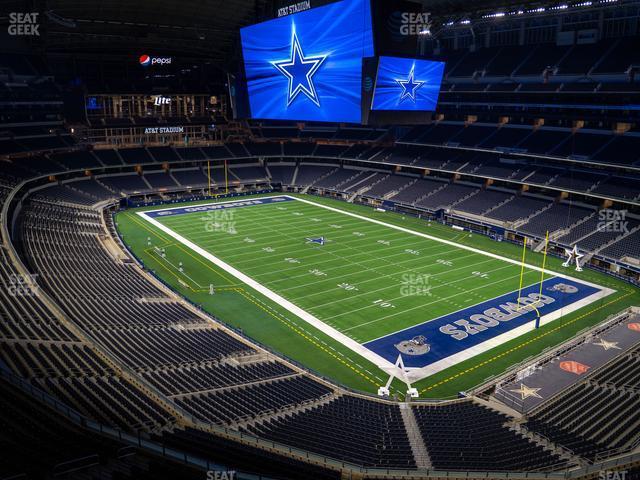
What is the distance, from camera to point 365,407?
739 inches

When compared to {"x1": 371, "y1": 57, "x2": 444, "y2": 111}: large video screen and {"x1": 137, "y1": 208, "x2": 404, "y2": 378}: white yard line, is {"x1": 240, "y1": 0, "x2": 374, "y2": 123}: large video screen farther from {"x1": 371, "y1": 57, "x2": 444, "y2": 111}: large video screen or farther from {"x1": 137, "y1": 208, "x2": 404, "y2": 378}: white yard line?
{"x1": 137, "y1": 208, "x2": 404, "y2": 378}: white yard line

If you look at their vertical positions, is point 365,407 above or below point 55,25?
below

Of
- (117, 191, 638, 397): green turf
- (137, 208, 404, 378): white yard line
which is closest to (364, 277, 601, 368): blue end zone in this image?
(137, 208, 404, 378): white yard line

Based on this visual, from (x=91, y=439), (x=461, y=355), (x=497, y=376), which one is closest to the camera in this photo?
(x=91, y=439)

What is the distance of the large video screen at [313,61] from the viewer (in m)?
30.4

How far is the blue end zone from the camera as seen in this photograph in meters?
24.4

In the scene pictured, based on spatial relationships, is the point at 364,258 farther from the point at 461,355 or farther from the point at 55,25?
the point at 55,25

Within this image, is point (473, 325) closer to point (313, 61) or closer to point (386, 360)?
point (386, 360)

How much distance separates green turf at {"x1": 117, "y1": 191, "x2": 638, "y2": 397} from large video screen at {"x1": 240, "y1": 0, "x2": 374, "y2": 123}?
1066 cm

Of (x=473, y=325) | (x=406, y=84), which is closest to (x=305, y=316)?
(x=473, y=325)

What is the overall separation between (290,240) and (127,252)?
13.1 m

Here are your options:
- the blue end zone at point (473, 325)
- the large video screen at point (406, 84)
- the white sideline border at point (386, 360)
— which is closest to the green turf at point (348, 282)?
the white sideline border at point (386, 360)

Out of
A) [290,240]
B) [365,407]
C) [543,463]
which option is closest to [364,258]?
[290,240]

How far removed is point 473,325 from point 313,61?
19589 millimetres
